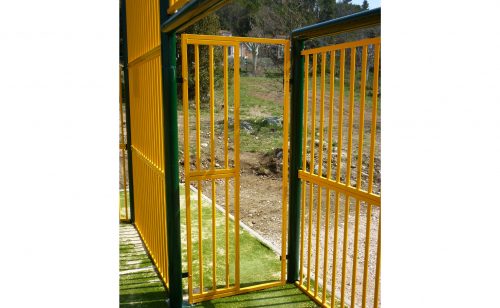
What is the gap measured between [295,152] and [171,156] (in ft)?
3.93

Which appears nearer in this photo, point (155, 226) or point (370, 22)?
point (370, 22)

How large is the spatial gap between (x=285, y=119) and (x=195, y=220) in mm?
2775

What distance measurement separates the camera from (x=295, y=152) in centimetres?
377

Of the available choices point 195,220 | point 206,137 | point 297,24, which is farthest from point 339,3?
point 195,220

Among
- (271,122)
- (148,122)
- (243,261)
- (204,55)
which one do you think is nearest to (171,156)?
(148,122)

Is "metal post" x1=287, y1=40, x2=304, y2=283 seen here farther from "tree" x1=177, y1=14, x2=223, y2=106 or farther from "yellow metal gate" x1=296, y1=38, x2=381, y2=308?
"tree" x1=177, y1=14, x2=223, y2=106

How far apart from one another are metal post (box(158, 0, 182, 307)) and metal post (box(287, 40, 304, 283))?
3.68 feet

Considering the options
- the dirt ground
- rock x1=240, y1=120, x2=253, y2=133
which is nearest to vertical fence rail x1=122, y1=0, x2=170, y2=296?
the dirt ground

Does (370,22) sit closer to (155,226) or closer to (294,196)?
(294,196)

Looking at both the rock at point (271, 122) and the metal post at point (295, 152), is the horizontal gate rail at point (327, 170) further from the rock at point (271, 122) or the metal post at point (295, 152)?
the rock at point (271, 122)

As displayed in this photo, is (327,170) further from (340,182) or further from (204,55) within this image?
(204,55)

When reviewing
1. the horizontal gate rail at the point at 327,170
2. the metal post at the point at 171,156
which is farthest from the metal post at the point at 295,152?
the metal post at the point at 171,156

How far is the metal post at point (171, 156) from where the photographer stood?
3.02m

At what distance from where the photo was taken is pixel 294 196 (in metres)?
3.84
